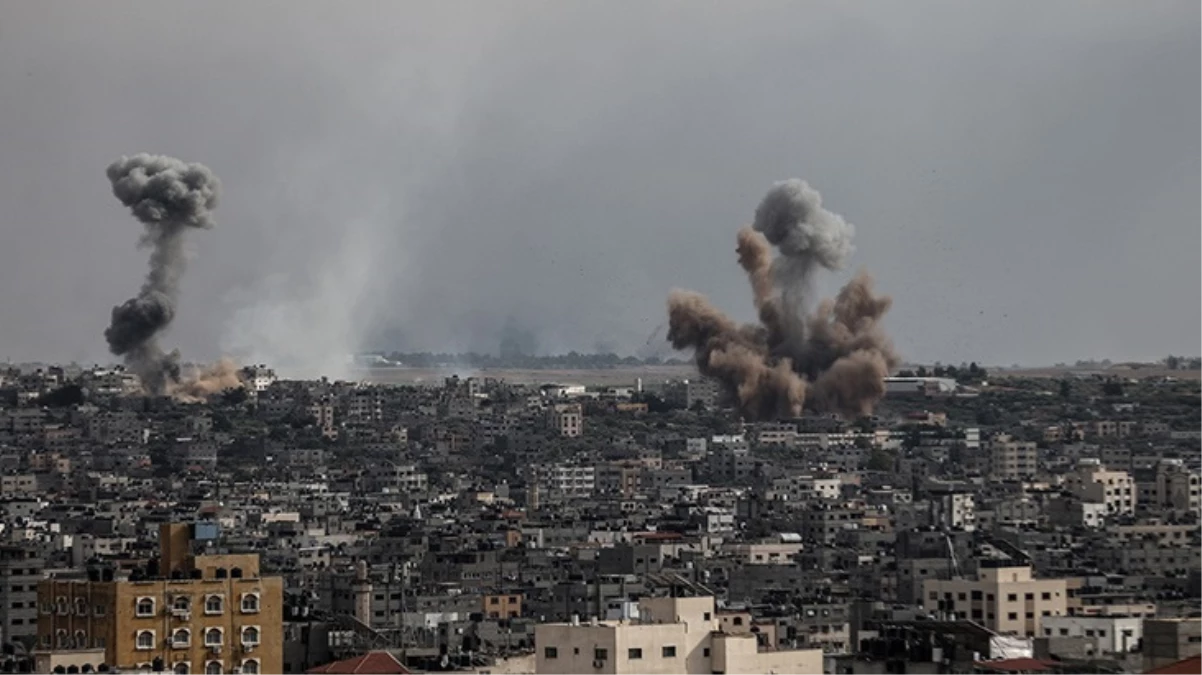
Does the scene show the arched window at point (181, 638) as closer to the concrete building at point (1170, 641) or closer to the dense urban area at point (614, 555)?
the dense urban area at point (614, 555)

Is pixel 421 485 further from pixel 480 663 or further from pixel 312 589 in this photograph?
pixel 480 663

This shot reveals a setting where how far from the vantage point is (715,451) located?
185m

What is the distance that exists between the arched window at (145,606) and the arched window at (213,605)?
35.8 inches

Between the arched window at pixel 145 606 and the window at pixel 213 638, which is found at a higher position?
the arched window at pixel 145 606

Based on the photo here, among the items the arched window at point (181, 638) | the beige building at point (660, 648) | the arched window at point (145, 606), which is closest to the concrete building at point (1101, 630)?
the beige building at point (660, 648)

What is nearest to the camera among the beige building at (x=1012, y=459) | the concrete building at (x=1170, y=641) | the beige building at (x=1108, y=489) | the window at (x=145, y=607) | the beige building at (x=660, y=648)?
the beige building at (x=660, y=648)

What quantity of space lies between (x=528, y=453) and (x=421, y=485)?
86.4 feet

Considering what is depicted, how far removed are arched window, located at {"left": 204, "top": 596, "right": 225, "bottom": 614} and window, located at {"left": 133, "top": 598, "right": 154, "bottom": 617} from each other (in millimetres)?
917

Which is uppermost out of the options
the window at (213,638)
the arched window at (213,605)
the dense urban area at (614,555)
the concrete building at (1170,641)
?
the arched window at (213,605)

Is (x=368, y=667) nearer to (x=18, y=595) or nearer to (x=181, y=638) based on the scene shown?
(x=181, y=638)

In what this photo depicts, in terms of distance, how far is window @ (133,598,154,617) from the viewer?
54.6 meters

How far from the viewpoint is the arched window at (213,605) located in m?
55.3

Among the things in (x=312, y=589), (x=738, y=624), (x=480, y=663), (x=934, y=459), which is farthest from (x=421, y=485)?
(x=480, y=663)

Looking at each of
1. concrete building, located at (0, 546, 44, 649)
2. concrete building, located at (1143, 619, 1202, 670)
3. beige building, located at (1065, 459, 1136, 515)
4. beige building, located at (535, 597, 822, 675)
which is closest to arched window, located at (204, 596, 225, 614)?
beige building, located at (535, 597, 822, 675)
